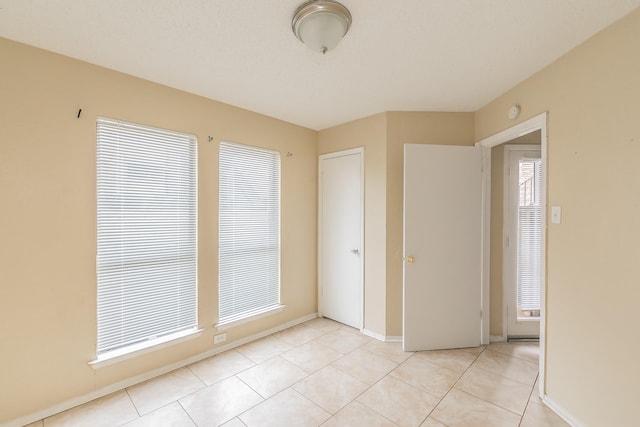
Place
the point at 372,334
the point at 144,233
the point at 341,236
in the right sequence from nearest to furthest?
1. the point at 144,233
2. the point at 372,334
3. the point at 341,236

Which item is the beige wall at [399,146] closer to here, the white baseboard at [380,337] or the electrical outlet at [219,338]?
the white baseboard at [380,337]

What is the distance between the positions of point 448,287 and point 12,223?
3.44 m

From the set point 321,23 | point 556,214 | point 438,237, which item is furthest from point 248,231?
point 556,214

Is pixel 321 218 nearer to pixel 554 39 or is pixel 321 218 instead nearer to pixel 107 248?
pixel 107 248

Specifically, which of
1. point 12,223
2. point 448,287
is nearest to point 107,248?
point 12,223

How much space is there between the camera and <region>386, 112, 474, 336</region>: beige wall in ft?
9.37

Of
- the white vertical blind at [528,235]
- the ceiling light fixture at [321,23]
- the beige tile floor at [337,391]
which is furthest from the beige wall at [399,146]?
the ceiling light fixture at [321,23]

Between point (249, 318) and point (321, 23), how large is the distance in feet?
8.84

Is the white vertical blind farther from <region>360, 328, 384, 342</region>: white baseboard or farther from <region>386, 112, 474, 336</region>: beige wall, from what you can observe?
<region>360, 328, 384, 342</region>: white baseboard

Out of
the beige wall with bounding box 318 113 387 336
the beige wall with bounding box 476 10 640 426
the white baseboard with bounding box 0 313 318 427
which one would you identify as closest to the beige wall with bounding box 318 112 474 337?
the beige wall with bounding box 318 113 387 336

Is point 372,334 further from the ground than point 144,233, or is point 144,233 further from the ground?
point 144,233

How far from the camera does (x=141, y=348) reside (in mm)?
2145

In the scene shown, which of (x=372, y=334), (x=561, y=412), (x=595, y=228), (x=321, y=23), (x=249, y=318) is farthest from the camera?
(x=372, y=334)

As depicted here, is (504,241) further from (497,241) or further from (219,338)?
(219,338)
